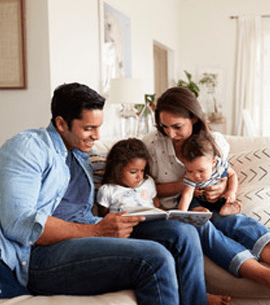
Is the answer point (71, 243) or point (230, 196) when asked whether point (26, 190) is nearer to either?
point (71, 243)

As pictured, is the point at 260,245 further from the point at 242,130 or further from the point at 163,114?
the point at 242,130

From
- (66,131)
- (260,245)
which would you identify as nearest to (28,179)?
(66,131)

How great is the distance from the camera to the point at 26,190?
1455mm

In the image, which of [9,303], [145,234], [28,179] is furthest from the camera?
[145,234]

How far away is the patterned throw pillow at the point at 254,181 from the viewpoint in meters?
2.04

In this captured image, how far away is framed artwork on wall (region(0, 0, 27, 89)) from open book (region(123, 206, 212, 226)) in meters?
1.85

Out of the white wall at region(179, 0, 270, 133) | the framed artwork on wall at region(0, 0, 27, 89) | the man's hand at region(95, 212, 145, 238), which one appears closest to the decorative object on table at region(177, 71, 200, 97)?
the white wall at region(179, 0, 270, 133)

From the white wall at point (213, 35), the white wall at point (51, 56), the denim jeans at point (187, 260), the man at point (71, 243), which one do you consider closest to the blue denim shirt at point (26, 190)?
the man at point (71, 243)

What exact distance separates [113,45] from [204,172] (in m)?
2.64

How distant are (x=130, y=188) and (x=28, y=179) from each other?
67 centimetres

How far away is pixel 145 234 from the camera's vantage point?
1.69 metres

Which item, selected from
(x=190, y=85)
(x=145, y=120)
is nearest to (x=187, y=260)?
(x=145, y=120)

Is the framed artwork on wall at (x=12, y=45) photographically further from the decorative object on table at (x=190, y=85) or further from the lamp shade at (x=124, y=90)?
the decorative object on table at (x=190, y=85)

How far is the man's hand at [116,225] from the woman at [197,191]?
1.40ft
